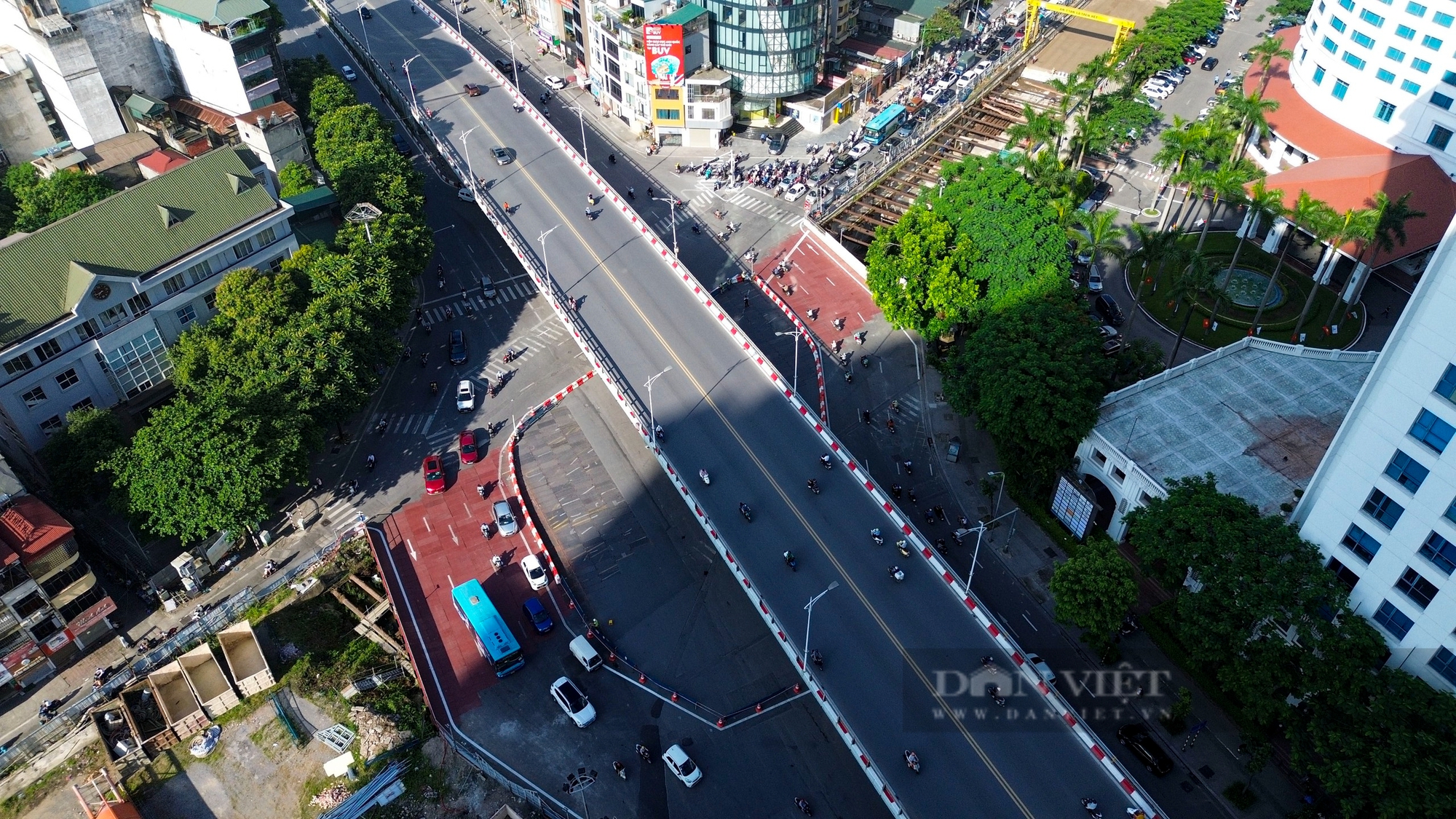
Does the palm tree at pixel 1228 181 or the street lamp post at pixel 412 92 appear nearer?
the palm tree at pixel 1228 181

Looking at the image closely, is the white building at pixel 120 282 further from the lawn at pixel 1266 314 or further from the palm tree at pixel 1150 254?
the lawn at pixel 1266 314

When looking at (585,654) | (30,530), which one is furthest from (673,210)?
(30,530)

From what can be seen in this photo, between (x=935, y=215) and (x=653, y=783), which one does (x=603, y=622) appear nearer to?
(x=653, y=783)

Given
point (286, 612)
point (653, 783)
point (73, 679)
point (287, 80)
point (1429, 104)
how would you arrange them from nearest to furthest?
point (653, 783), point (73, 679), point (286, 612), point (1429, 104), point (287, 80)

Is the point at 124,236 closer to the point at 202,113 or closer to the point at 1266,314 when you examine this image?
the point at 202,113

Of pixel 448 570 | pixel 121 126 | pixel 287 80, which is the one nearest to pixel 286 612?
pixel 448 570

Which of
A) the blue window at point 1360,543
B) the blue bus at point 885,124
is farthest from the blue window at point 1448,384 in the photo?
the blue bus at point 885,124
